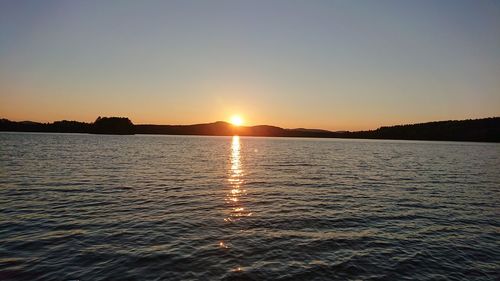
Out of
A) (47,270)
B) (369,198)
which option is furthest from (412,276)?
(369,198)

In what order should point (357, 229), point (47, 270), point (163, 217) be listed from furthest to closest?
1. point (163, 217)
2. point (357, 229)
3. point (47, 270)

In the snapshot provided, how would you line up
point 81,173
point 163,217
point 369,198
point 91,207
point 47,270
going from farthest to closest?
point 81,173 → point 369,198 → point 91,207 → point 163,217 → point 47,270

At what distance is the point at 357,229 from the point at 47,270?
16.3m

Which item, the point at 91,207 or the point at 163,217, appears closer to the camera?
the point at 163,217

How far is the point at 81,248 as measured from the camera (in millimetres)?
16047

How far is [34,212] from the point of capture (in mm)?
22844

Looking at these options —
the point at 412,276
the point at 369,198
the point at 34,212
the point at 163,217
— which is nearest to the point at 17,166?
the point at 34,212

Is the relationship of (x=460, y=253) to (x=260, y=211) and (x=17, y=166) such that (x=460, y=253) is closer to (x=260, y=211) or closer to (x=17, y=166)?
(x=260, y=211)

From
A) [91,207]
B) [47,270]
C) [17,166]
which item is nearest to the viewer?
[47,270]

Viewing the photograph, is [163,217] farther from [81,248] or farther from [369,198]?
[369,198]

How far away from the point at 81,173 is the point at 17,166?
12.9 metres

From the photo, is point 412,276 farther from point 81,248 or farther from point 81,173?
point 81,173

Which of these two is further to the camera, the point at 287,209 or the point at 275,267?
the point at 287,209

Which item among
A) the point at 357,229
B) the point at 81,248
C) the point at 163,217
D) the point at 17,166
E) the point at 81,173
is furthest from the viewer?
the point at 17,166
